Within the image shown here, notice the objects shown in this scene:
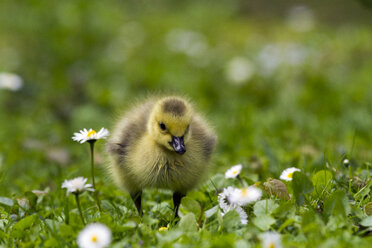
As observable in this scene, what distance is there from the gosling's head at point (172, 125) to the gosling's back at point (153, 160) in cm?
7

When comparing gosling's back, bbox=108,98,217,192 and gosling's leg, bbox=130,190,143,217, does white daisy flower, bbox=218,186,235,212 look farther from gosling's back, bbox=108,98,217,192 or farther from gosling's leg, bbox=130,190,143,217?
gosling's leg, bbox=130,190,143,217

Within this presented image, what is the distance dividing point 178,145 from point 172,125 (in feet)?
0.43

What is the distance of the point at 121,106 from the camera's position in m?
6.10

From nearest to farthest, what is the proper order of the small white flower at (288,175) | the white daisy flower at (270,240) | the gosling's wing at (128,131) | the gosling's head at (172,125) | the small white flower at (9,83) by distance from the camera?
the white daisy flower at (270,240) → the small white flower at (288,175) → the gosling's head at (172,125) → the gosling's wing at (128,131) → the small white flower at (9,83)

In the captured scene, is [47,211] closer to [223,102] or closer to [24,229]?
[24,229]

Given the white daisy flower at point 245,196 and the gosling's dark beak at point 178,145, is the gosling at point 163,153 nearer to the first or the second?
the gosling's dark beak at point 178,145

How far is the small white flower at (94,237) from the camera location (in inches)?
89.7

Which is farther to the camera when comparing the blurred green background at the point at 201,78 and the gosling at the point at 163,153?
the blurred green background at the point at 201,78

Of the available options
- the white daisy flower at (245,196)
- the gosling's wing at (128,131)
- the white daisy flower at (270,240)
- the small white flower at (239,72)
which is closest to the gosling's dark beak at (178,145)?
the gosling's wing at (128,131)

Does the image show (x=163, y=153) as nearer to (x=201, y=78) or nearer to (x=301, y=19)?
(x=201, y=78)

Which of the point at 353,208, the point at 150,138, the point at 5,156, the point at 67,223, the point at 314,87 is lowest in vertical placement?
the point at 353,208

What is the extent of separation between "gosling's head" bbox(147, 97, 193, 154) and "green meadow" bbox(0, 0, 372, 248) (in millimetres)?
335

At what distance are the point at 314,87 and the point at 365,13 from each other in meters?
4.59

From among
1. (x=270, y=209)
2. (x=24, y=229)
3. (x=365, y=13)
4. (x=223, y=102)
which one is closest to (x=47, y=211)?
(x=24, y=229)
